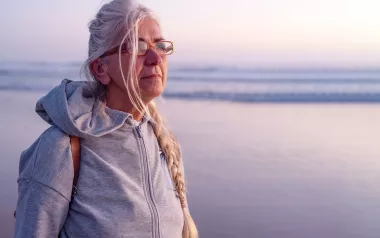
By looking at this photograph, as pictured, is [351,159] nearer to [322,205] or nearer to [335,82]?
[322,205]

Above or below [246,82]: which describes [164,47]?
above

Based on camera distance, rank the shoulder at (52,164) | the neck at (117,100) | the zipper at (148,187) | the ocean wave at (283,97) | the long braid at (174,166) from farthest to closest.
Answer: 1. the ocean wave at (283,97)
2. the long braid at (174,166)
3. the neck at (117,100)
4. the zipper at (148,187)
5. the shoulder at (52,164)

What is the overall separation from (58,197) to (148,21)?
2.58 ft

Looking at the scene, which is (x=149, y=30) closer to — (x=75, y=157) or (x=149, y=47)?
(x=149, y=47)

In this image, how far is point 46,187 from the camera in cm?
186

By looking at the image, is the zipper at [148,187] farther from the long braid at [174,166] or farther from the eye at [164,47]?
the eye at [164,47]

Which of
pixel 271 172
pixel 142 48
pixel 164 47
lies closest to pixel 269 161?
pixel 271 172

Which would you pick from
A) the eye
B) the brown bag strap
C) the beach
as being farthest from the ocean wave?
the brown bag strap

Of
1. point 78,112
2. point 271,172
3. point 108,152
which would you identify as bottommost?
point 271,172

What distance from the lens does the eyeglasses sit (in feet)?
6.95

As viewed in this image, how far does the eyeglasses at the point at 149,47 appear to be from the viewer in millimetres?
2117

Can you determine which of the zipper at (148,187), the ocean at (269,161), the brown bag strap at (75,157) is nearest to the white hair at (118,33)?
the zipper at (148,187)

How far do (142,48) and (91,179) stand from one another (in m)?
0.56

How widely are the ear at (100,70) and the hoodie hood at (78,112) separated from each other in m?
0.06
